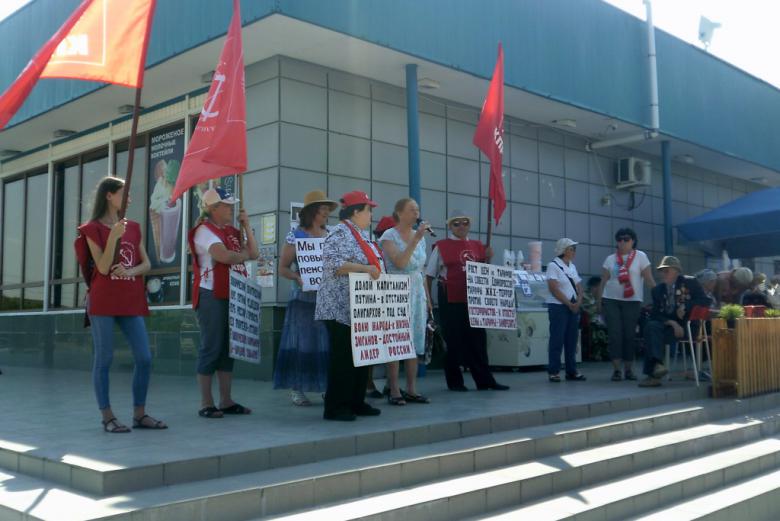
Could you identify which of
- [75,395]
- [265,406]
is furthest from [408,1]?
[75,395]

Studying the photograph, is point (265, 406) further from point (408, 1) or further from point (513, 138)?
point (513, 138)

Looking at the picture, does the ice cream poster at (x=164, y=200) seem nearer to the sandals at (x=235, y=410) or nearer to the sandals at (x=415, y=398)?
the sandals at (x=235, y=410)

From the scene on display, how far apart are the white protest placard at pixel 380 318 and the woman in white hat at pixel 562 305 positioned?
287cm

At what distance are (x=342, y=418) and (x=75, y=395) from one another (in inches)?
142

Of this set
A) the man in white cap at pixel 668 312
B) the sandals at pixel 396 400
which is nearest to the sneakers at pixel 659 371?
the man in white cap at pixel 668 312

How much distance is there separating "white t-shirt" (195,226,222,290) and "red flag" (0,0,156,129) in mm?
1247

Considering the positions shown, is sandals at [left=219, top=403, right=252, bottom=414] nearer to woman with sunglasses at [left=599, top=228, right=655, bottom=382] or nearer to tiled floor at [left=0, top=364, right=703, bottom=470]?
tiled floor at [left=0, top=364, right=703, bottom=470]

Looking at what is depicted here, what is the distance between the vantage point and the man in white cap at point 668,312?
834 centimetres

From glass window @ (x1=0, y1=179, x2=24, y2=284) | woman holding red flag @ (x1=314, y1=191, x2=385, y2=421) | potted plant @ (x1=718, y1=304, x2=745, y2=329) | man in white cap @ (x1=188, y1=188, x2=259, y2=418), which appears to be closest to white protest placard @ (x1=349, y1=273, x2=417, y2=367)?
woman holding red flag @ (x1=314, y1=191, x2=385, y2=421)

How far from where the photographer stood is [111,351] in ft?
17.4

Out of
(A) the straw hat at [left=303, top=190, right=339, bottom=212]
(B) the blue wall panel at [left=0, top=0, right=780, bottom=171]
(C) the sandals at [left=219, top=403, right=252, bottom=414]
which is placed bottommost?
(C) the sandals at [left=219, top=403, right=252, bottom=414]

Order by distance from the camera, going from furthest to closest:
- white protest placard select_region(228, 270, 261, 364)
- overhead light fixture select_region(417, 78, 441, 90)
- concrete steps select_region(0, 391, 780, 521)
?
overhead light fixture select_region(417, 78, 441, 90), white protest placard select_region(228, 270, 261, 364), concrete steps select_region(0, 391, 780, 521)

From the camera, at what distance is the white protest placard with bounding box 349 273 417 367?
5.87 m

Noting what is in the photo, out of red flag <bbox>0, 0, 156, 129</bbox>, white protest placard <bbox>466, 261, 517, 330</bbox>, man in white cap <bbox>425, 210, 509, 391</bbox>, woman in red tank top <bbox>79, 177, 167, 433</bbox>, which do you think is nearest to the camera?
woman in red tank top <bbox>79, 177, 167, 433</bbox>
